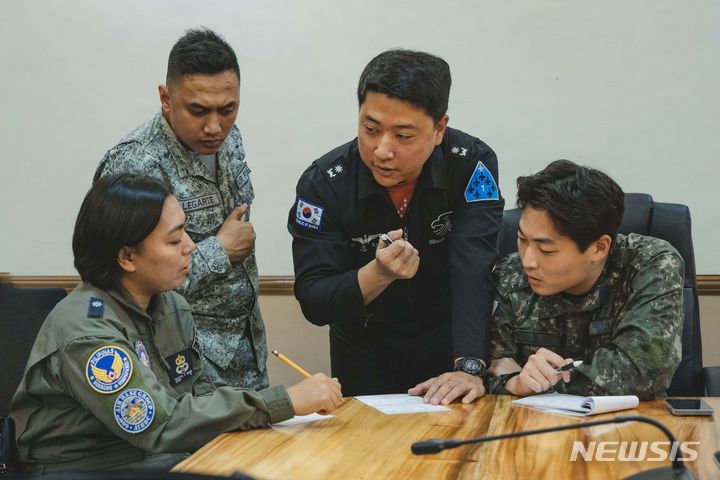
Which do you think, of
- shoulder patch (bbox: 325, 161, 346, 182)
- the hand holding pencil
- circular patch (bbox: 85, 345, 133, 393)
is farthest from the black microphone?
shoulder patch (bbox: 325, 161, 346, 182)

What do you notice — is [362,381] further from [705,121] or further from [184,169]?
[705,121]

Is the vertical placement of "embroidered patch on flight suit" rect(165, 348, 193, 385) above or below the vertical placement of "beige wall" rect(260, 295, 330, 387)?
above

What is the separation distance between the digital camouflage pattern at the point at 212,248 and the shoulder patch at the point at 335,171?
327mm

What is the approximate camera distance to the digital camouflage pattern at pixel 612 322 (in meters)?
1.87

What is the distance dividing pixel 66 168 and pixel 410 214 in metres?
1.76

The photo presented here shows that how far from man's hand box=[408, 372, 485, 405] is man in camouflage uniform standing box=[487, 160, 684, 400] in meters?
0.08

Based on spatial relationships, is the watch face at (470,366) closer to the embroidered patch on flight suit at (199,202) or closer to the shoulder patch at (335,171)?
the shoulder patch at (335,171)

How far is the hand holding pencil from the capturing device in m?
1.66

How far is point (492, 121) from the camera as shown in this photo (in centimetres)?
304

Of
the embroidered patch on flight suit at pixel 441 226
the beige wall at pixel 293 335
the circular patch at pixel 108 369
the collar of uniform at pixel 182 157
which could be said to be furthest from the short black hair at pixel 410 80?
the beige wall at pixel 293 335

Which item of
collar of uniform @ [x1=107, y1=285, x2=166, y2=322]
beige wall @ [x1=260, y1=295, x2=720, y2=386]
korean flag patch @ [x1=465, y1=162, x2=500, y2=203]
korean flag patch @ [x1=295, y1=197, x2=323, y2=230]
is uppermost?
korean flag patch @ [x1=465, y1=162, x2=500, y2=203]

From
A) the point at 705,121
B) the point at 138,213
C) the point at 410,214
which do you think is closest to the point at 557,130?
the point at 705,121

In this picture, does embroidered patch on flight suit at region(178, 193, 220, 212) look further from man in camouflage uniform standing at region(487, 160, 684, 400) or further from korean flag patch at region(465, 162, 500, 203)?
man in camouflage uniform standing at region(487, 160, 684, 400)

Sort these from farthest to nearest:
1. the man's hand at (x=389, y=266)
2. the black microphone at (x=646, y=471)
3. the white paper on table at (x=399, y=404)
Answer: the man's hand at (x=389, y=266), the white paper on table at (x=399, y=404), the black microphone at (x=646, y=471)
